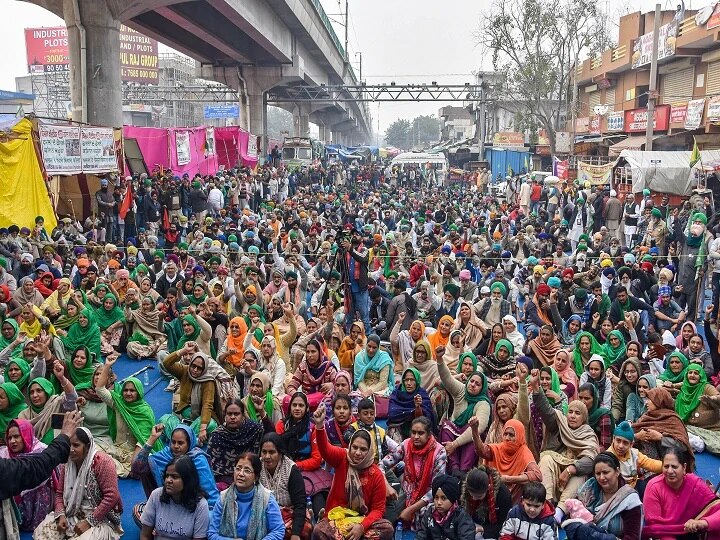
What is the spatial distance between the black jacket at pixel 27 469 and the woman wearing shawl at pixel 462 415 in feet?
8.06

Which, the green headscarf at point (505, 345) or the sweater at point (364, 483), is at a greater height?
the green headscarf at point (505, 345)

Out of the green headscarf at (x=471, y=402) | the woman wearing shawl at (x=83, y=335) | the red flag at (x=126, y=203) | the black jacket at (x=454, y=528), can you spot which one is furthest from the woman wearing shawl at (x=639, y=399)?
the red flag at (x=126, y=203)

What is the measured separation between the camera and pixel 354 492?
476cm

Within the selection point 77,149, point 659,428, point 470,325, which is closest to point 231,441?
point 659,428

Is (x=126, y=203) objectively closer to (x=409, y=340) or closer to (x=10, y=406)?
(x=409, y=340)

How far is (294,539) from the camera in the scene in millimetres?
4496

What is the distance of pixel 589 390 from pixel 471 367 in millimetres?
1059

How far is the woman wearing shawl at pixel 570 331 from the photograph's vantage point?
8.05 m

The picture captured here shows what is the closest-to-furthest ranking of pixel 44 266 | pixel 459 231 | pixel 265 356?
1. pixel 265 356
2. pixel 44 266
3. pixel 459 231

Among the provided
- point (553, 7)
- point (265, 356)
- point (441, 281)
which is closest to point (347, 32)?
point (553, 7)

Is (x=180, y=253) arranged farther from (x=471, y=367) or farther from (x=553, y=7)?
(x=553, y=7)

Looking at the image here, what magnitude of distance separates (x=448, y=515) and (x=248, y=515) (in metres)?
1.07

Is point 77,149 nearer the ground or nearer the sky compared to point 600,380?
nearer the sky

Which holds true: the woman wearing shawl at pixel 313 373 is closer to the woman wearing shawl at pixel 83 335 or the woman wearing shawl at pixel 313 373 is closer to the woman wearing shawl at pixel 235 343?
the woman wearing shawl at pixel 235 343
